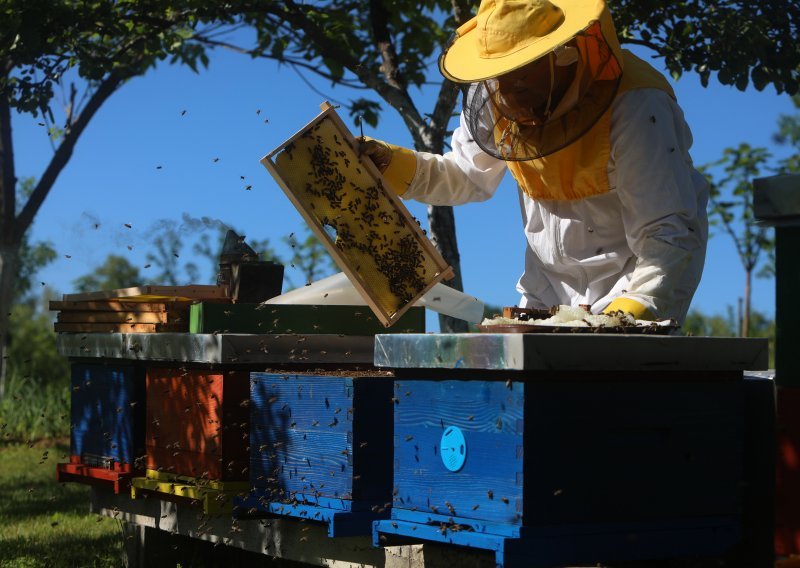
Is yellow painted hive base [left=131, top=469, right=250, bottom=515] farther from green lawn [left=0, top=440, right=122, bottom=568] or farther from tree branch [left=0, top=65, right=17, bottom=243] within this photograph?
tree branch [left=0, top=65, right=17, bottom=243]

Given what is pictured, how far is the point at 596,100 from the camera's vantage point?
3.34 m

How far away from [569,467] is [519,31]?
139 centimetres

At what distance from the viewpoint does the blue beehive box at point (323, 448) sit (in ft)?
11.0

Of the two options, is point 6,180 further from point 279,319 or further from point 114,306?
point 279,319

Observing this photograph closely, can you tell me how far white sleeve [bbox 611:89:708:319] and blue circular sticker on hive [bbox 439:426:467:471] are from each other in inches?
29.6

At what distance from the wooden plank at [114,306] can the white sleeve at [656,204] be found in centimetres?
211

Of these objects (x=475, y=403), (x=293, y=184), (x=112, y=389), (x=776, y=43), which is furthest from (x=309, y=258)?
(x=475, y=403)

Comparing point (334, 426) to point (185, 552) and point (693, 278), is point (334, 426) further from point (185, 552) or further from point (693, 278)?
point (185, 552)

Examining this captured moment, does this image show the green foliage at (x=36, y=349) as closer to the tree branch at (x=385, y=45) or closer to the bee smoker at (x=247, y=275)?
the tree branch at (x=385, y=45)

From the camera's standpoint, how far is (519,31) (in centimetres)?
329

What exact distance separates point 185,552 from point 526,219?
3059mm

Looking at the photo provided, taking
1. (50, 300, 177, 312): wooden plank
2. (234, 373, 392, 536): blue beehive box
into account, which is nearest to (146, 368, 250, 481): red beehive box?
(234, 373, 392, 536): blue beehive box

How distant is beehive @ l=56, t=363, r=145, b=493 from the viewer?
4723 mm

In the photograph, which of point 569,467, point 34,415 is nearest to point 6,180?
point 34,415
